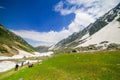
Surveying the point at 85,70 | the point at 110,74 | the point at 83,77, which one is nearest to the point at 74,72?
the point at 85,70

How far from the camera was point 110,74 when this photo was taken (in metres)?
34.5

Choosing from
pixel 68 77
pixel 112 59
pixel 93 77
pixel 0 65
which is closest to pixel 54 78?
pixel 68 77

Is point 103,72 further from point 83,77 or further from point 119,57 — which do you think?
point 119,57

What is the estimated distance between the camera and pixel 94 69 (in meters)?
39.6

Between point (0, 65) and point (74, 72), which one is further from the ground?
point (0, 65)

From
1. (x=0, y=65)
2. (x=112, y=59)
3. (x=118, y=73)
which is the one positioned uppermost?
(x=0, y=65)

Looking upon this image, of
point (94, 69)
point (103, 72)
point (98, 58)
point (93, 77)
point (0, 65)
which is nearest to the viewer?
point (93, 77)

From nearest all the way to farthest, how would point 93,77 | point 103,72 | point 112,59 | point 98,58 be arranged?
point 93,77, point 103,72, point 112,59, point 98,58

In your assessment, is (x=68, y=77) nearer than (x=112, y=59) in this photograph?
Yes

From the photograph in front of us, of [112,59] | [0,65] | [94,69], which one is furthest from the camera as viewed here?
[0,65]

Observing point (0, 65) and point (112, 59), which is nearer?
point (112, 59)

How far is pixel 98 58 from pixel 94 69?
10.8 meters

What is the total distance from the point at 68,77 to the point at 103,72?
20.2 feet

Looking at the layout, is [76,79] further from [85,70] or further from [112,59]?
[112,59]
